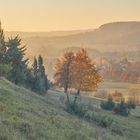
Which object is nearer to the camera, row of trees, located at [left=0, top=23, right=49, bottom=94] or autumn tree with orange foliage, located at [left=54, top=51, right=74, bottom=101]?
row of trees, located at [left=0, top=23, right=49, bottom=94]

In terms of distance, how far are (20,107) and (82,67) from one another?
60.8 metres

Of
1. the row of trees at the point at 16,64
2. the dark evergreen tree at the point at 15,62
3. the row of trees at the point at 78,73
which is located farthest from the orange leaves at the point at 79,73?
the dark evergreen tree at the point at 15,62

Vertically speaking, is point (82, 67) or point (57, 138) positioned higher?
point (82, 67)

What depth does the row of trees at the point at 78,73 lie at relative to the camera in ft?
291

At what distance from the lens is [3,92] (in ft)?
109

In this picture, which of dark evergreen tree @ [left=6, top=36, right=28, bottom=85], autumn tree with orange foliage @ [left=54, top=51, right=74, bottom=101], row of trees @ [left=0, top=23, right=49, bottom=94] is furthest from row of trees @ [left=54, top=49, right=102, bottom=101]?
dark evergreen tree @ [left=6, top=36, right=28, bottom=85]

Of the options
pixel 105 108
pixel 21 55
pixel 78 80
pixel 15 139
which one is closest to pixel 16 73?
pixel 21 55

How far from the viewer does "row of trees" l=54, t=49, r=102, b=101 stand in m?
88.8

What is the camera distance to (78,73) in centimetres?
8875

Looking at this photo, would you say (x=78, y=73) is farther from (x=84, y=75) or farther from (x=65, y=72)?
(x=65, y=72)

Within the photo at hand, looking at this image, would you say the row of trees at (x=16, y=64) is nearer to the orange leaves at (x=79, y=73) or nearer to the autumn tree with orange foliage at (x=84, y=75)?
the autumn tree with orange foliage at (x=84, y=75)

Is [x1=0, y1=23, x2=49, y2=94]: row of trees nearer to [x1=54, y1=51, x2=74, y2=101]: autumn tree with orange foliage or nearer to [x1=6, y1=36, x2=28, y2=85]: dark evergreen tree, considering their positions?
[x1=6, y1=36, x2=28, y2=85]: dark evergreen tree

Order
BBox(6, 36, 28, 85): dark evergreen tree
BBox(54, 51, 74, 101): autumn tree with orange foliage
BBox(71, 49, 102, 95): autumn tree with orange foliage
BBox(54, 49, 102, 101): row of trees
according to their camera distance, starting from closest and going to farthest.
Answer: BBox(6, 36, 28, 85): dark evergreen tree → BBox(71, 49, 102, 95): autumn tree with orange foliage → BBox(54, 49, 102, 101): row of trees → BBox(54, 51, 74, 101): autumn tree with orange foliage

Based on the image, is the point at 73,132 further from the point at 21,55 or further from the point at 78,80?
the point at 78,80
